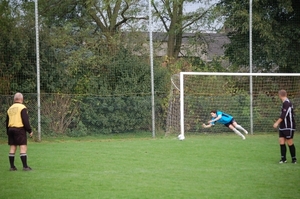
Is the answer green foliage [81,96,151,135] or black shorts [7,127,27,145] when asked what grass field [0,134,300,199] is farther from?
green foliage [81,96,151,135]

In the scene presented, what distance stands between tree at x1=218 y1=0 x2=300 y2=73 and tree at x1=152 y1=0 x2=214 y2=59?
1798 millimetres

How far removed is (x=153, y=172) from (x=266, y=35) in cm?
1270

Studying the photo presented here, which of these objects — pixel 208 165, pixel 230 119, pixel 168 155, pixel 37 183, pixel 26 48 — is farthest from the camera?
pixel 26 48

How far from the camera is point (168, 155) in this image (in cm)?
1405

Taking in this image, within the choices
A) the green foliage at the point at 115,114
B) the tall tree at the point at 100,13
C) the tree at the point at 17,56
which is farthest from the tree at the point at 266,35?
the tree at the point at 17,56

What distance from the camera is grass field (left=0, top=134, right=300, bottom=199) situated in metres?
8.93

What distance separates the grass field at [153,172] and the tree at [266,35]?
631 centimetres

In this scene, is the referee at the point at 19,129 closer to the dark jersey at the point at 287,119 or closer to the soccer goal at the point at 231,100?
the dark jersey at the point at 287,119

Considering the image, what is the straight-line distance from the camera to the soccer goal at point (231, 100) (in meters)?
20.9

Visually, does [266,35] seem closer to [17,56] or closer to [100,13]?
[100,13]

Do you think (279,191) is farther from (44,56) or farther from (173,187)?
(44,56)

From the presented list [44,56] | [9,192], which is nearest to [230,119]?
[44,56]

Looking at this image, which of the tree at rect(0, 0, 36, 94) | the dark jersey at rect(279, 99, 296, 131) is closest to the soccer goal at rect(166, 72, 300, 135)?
the tree at rect(0, 0, 36, 94)

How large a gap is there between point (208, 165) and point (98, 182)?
3.24 metres
